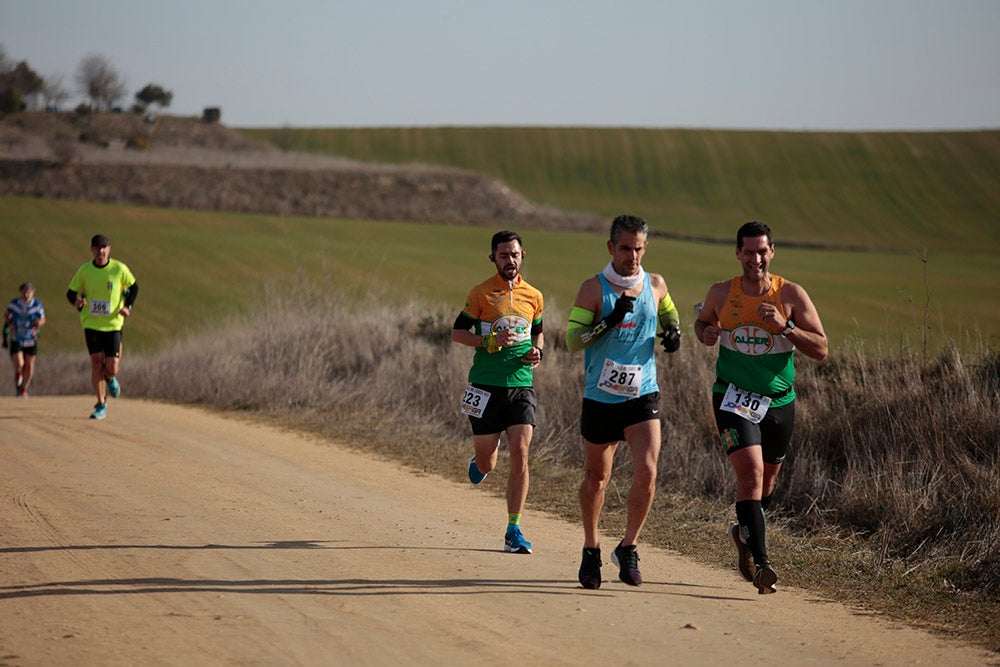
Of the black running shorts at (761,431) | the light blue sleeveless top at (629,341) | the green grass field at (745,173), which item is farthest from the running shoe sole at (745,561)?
the green grass field at (745,173)

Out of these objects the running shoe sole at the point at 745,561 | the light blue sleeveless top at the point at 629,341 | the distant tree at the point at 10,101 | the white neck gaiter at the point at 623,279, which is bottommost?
the running shoe sole at the point at 745,561

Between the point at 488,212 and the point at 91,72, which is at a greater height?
the point at 91,72

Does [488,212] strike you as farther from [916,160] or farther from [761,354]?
[761,354]

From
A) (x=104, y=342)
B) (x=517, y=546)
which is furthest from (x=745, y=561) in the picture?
(x=104, y=342)

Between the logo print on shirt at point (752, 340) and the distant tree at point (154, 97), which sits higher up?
the distant tree at point (154, 97)

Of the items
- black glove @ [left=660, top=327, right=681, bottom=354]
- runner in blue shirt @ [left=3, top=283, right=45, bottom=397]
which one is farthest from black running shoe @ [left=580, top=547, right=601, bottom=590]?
runner in blue shirt @ [left=3, top=283, right=45, bottom=397]

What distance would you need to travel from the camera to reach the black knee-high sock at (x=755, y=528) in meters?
7.30

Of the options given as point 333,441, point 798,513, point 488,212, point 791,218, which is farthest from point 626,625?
point 791,218

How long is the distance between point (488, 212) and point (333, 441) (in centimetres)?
5908

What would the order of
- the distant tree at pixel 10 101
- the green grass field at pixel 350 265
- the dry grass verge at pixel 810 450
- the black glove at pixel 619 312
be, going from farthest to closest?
the distant tree at pixel 10 101, the green grass field at pixel 350 265, the dry grass verge at pixel 810 450, the black glove at pixel 619 312

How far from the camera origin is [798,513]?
10492 millimetres

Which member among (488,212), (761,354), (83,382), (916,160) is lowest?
(83,382)

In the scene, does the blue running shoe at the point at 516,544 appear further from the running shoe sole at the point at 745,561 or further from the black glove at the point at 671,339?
the black glove at the point at 671,339

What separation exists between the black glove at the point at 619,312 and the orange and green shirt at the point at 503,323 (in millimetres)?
1497
